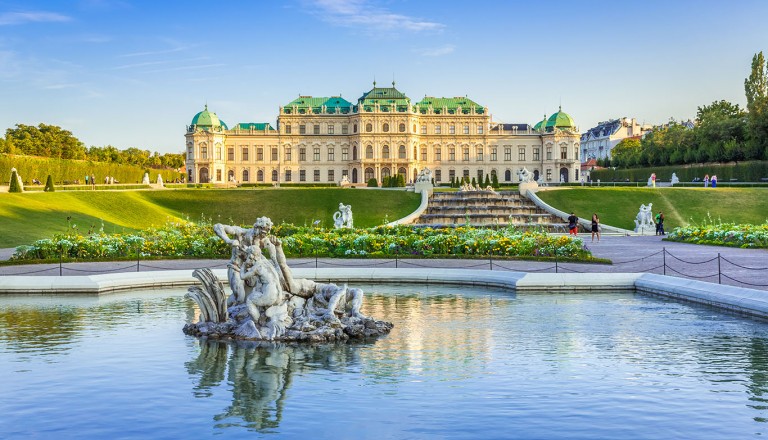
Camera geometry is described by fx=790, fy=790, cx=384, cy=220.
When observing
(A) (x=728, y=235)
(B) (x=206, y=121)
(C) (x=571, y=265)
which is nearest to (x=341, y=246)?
(C) (x=571, y=265)

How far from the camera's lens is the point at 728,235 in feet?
109

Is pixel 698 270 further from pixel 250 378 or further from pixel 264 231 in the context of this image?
pixel 250 378

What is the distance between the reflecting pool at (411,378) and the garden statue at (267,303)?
0.40 m

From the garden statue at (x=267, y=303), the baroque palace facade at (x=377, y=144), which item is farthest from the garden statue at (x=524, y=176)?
the baroque palace facade at (x=377, y=144)

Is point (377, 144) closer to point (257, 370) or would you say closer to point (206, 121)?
point (206, 121)

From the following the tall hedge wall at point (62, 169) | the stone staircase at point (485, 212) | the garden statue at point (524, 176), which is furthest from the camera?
the tall hedge wall at point (62, 169)

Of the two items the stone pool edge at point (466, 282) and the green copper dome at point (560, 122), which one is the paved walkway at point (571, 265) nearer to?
the stone pool edge at point (466, 282)

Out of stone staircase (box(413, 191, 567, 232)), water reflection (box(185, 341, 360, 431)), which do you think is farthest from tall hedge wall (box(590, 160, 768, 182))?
water reflection (box(185, 341, 360, 431))

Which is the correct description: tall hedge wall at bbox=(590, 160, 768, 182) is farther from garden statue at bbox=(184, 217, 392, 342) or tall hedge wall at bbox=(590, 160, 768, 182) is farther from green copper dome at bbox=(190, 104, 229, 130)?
garden statue at bbox=(184, 217, 392, 342)

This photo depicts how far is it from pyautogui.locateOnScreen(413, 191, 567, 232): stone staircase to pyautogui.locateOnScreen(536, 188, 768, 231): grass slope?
2.13 metres

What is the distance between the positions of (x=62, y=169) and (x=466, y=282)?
60.6m

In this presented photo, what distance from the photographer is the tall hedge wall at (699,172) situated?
67.8 metres

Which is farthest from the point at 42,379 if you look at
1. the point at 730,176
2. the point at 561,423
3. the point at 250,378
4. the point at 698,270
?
the point at 730,176

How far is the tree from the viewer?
68375mm
